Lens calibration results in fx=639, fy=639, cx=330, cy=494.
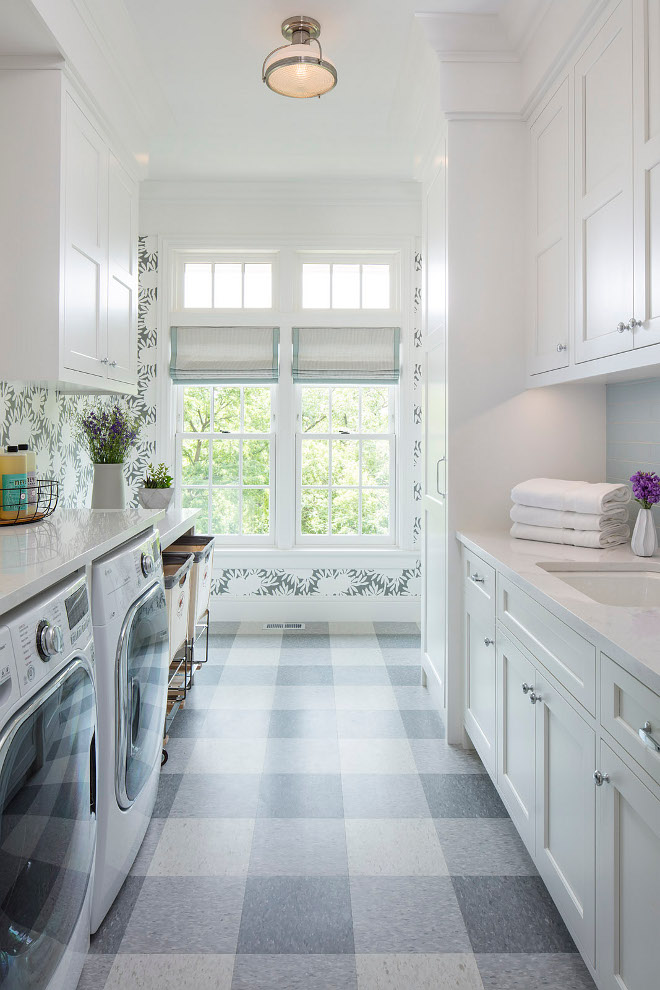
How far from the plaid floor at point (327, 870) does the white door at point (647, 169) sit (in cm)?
151

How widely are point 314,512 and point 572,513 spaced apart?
2.36m

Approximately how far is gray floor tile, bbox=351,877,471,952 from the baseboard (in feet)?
8.24

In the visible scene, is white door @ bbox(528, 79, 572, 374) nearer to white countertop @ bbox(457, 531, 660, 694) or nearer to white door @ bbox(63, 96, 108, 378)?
white countertop @ bbox(457, 531, 660, 694)

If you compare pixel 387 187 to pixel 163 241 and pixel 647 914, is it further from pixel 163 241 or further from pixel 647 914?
pixel 647 914

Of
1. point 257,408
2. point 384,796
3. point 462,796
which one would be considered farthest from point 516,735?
point 257,408

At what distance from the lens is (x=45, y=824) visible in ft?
3.73

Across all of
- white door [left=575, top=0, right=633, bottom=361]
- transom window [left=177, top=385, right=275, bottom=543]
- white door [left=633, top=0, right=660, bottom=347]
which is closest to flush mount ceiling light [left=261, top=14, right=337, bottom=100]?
white door [left=575, top=0, right=633, bottom=361]

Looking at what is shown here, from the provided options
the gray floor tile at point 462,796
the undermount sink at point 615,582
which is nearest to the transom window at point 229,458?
the gray floor tile at point 462,796

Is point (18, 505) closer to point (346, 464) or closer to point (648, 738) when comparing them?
point (648, 738)

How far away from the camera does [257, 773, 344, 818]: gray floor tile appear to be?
2084 mm

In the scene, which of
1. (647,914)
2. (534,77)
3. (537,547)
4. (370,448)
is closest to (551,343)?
(537,547)

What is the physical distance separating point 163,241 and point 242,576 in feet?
7.28

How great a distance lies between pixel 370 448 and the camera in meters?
4.30

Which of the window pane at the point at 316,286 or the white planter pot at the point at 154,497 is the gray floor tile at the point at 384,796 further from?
the window pane at the point at 316,286
